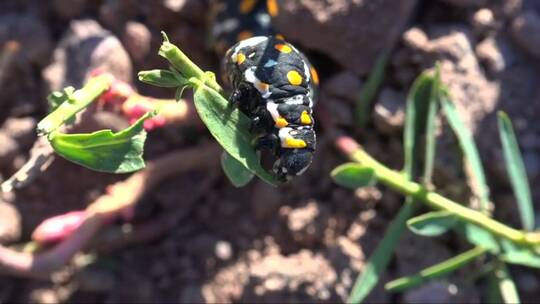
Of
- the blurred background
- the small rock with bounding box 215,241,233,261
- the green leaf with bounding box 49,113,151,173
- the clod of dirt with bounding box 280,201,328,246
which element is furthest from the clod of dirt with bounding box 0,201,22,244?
the clod of dirt with bounding box 280,201,328,246

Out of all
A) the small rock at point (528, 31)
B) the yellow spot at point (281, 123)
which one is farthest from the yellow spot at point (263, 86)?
the small rock at point (528, 31)

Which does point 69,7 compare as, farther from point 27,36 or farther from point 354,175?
point 354,175

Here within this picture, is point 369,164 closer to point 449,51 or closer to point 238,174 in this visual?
point 449,51

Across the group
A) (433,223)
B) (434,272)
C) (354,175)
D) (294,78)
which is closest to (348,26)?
(354,175)

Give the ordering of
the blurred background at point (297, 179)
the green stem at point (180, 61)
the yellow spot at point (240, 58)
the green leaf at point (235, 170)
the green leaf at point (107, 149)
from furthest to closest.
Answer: the blurred background at point (297, 179) < the yellow spot at point (240, 58) < the green leaf at point (235, 170) < the green leaf at point (107, 149) < the green stem at point (180, 61)

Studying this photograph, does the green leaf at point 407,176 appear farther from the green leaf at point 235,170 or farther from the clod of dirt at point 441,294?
the green leaf at point 235,170

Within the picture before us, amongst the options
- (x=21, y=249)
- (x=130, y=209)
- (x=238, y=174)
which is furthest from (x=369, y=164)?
(x=21, y=249)

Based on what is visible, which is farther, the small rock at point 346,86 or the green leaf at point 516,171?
the small rock at point 346,86

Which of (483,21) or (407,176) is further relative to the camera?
(483,21)
